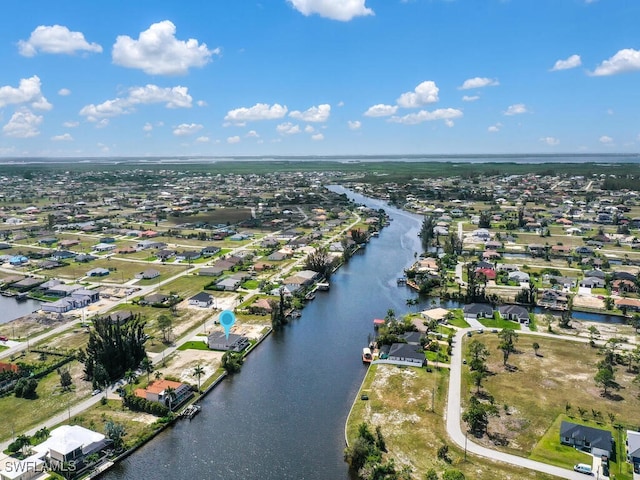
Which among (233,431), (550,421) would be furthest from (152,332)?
(550,421)

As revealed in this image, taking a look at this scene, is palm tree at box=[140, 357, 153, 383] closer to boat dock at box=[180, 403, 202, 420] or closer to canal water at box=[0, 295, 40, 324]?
boat dock at box=[180, 403, 202, 420]

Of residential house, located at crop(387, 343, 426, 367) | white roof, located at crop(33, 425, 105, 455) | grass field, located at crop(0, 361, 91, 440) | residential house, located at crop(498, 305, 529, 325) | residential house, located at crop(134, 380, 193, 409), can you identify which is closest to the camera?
white roof, located at crop(33, 425, 105, 455)

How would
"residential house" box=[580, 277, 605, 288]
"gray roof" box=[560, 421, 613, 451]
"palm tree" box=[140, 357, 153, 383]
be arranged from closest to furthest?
"gray roof" box=[560, 421, 613, 451]
"palm tree" box=[140, 357, 153, 383]
"residential house" box=[580, 277, 605, 288]

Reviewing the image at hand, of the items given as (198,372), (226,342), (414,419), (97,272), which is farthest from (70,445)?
(97,272)

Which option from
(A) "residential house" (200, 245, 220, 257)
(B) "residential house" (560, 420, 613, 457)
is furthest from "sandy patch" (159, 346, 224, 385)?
(A) "residential house" (200, 245, 220, 257)

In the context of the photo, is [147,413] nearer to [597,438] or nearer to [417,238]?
[597,438]

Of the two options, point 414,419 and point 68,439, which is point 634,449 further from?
point 68,439
